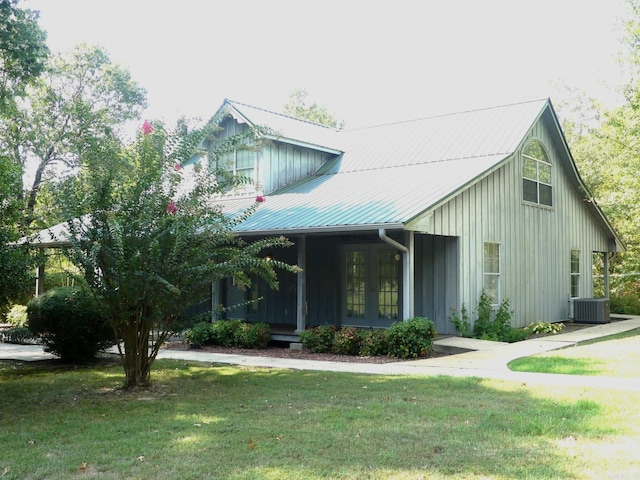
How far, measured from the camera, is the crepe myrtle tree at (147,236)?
8.07 meters

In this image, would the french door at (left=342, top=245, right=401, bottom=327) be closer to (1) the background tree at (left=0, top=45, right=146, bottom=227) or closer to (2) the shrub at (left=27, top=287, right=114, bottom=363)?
(2) the shrub at (left=27, top=287, right=114, bottom=363)

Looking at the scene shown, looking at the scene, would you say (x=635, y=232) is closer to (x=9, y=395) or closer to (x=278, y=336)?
(x=278, y=336)

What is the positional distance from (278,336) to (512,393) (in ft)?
23.1

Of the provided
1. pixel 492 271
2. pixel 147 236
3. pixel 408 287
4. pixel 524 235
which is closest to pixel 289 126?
pixel 524 235

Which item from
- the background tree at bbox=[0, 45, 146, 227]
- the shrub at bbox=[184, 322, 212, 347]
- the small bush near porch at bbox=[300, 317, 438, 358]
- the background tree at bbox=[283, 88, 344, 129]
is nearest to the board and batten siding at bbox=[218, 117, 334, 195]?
the shrub at bbox=[184, 322, 212, 347]

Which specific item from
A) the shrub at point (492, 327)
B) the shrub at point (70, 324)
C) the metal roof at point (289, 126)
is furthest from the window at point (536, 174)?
the shrub at point (70, 324)

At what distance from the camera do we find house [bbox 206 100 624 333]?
519 inches

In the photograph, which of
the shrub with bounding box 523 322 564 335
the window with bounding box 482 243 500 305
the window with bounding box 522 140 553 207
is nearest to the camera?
the window with bounding box 482 243 500 305

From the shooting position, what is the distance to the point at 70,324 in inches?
438

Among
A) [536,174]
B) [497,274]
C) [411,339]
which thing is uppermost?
[536,174]

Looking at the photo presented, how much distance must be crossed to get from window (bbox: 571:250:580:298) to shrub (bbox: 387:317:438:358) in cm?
904

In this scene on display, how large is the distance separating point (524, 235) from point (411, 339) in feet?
20.4

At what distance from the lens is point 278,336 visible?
45.7 feet

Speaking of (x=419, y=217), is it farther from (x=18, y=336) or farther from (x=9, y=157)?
(x=18, y=336)
